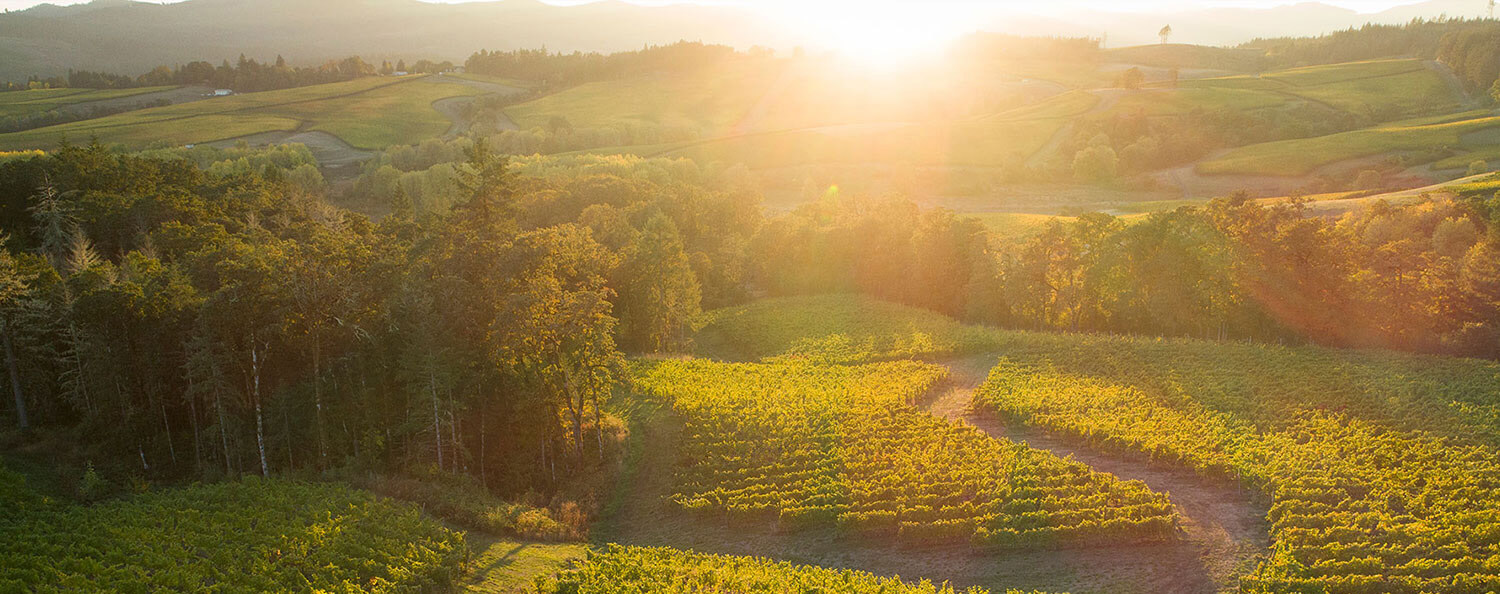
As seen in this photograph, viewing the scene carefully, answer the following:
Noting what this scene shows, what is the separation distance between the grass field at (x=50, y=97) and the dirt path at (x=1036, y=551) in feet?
593

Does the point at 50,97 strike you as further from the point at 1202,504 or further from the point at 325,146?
the point at 1202,504

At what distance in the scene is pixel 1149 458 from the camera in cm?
4097

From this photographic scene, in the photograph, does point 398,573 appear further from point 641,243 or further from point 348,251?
point 641,243

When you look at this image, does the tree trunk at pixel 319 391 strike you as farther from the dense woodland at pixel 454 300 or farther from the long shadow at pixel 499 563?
the long shadow at pixel 499 563

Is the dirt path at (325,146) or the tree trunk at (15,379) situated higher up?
the dirt path at (325,146)

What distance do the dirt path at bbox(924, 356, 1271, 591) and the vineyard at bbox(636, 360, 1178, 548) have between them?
1.43 m

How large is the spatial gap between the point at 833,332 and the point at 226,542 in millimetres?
50745

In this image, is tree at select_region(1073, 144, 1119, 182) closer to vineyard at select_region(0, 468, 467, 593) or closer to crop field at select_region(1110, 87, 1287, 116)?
crop field at select_region(1110, 87, 1287, 116)

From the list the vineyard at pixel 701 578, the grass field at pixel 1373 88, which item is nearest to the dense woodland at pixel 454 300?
the vineyard at pixel 701 578

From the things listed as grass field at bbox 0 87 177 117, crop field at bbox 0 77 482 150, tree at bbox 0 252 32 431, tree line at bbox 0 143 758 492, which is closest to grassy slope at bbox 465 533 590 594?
tree line at bbox 0 143 758 492

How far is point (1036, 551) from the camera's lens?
33.7 metres

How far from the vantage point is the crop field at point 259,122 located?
140875mm

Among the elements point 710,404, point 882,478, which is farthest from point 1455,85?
point 882,478

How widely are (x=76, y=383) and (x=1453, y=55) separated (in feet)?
851
